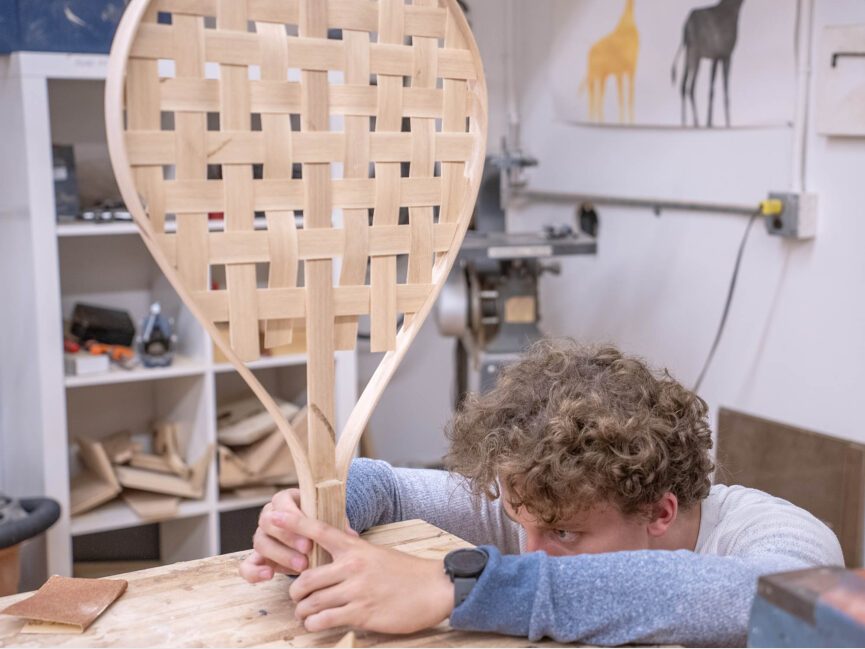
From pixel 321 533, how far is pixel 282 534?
0.19ft

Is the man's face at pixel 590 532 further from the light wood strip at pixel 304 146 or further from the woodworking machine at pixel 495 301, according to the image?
the woodworking machine at pixel 495 301

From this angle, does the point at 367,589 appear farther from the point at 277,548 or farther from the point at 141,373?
the point at 141,373

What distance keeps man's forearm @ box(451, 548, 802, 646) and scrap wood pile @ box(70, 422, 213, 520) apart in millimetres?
1964

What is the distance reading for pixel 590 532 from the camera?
3.56 feet

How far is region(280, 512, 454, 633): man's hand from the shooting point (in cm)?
90

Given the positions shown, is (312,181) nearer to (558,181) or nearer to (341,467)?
(341,467)

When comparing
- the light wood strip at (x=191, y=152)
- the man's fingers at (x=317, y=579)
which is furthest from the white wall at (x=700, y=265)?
the light wood strip at (x=191, y=152)

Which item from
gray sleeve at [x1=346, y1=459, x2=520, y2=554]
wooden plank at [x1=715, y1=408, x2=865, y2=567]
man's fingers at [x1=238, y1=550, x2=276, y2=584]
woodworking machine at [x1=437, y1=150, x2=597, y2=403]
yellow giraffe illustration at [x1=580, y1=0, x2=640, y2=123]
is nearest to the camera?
man's fingers at [x1=238, y1=550, x2=276, y2=584]

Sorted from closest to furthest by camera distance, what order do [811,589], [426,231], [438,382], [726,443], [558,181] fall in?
[811,589] < [426,231] < [726,443] < [558,181] < [438,382]

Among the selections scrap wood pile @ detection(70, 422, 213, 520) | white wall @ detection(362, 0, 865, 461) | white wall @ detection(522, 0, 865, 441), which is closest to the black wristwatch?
white wall @ detection(522, 0, 865, 441)

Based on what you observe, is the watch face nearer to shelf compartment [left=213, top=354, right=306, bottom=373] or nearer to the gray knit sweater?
the gray knit sweater

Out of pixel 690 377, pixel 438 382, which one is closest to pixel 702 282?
Result: pixel 690 377

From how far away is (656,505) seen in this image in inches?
43.3

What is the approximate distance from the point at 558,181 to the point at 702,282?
0.81 meters
